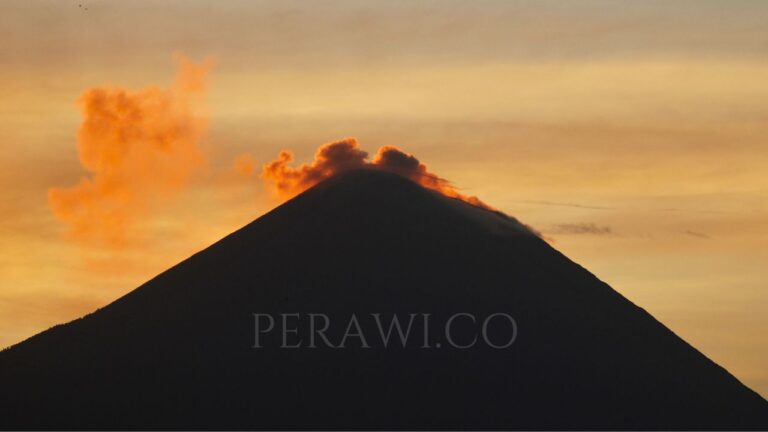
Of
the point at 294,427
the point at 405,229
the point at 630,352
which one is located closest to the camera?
the point at 294,427

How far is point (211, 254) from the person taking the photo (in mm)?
127500

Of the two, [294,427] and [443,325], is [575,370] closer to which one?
[443,325]

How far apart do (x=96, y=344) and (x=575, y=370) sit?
36.2 metres

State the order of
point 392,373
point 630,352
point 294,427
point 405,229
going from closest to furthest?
point 294,427 < point 392,373 < point 630,352 < point 405,229

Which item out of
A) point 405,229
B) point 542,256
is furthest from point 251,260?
point 542,256

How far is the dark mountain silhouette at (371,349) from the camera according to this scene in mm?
106812

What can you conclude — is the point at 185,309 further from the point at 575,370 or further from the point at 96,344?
the point at 575,370

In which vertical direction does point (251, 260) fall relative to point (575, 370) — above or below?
above

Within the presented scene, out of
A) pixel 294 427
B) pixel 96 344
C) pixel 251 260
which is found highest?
pixel 251 260

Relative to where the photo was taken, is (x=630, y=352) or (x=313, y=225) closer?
(x=630, y=352)

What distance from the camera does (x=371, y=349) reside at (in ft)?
375

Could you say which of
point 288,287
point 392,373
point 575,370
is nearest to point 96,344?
point 288,287

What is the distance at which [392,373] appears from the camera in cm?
11056

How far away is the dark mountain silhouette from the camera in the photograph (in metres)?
107
